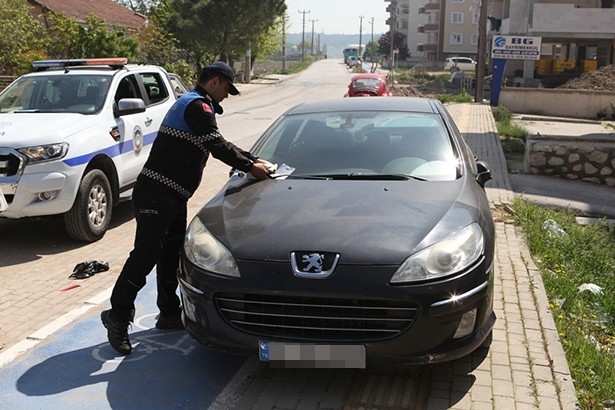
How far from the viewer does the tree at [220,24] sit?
41.2 meters

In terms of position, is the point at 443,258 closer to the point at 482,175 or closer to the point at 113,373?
the point at 482,175

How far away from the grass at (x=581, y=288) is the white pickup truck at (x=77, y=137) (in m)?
4.57

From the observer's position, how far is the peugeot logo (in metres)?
3.57

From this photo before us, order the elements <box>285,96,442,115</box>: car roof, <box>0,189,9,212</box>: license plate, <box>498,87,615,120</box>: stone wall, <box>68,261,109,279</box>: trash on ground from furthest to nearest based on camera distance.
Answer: <box>498,87,615,120</box>: stone wall, <box>0,189,9,212</box>: license plate, <box>68,261,109,279</box>: trash on ground, <box>285,96,442,115</box>: car roof

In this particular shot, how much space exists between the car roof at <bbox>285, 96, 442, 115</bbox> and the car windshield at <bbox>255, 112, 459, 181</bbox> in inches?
4.5

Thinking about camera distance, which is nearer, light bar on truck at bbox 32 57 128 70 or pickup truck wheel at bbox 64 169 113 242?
pickup truck wheel at bbox 64 169 113 242

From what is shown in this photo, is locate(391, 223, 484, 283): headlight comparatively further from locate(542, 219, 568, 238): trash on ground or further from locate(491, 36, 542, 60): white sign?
locate(491, 36, 542, 60): white sign

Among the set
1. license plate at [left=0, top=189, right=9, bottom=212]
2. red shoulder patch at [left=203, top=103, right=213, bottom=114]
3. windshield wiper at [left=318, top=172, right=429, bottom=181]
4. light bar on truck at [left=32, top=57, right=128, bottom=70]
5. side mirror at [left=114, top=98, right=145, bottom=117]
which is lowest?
license plate at [left=0, top=189, right=9, bottom=212]

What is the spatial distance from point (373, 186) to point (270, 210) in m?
0.75

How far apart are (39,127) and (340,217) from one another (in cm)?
430

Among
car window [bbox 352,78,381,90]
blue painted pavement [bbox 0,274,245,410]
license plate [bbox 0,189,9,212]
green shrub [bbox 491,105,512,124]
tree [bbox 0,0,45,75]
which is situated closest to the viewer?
blue painted pavement [bbox 0,274,245,410]

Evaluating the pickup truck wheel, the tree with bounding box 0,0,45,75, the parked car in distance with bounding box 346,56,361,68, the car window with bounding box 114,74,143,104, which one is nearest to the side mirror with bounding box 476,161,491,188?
the pickup truck wheel

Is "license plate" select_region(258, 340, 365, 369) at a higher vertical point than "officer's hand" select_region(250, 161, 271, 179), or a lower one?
lower

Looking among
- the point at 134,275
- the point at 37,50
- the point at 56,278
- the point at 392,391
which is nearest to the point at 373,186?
the point at 392,391
